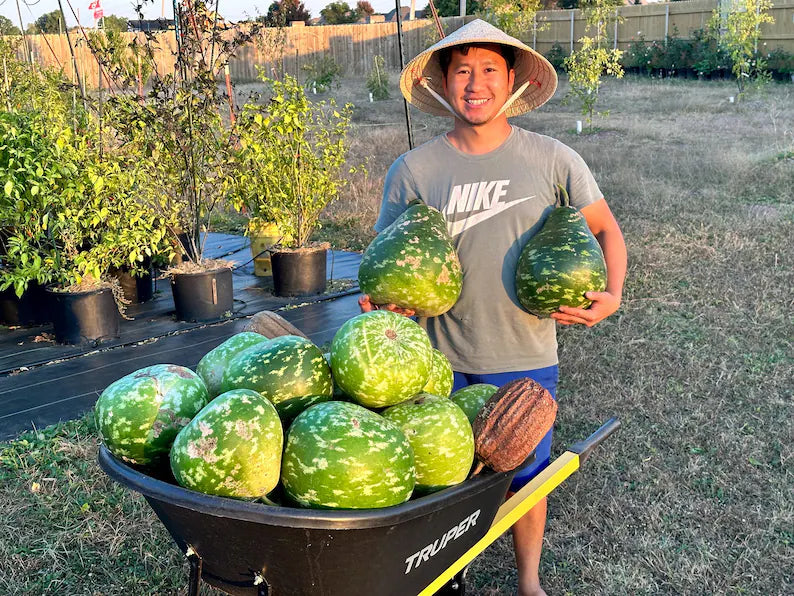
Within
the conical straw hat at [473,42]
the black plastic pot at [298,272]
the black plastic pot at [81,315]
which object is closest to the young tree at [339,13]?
the black plastic pot at [298,272]

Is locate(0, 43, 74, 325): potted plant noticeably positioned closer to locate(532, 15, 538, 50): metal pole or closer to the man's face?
the man's face

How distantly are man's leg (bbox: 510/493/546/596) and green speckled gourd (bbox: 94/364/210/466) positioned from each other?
1.48m

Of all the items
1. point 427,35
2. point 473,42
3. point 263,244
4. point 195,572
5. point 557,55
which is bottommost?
point 263,244

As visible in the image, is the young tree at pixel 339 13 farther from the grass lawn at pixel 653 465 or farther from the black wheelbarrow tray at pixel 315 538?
the black wheelbarrow tray at pixel 315 538

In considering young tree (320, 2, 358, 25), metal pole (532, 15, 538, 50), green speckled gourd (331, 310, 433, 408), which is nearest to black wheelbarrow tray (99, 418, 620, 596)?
green speckled gourd (331, 310, 433, 408)

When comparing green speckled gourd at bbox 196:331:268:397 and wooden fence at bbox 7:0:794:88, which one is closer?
green speckled gourd at bbox 196:331:268:397

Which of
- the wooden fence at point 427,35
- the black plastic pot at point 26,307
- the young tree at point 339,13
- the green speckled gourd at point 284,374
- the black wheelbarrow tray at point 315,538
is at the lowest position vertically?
the black plastic pot at point 26,307

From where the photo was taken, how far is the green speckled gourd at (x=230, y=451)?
1425mm

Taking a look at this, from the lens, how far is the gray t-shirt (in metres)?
2.63

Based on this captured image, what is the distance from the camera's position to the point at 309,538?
1433mm

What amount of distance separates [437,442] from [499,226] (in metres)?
1.22

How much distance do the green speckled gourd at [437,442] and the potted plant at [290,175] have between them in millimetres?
4831

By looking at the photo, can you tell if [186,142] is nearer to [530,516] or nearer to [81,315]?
[81,315]

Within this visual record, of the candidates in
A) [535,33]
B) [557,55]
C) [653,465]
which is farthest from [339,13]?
[653,465]
